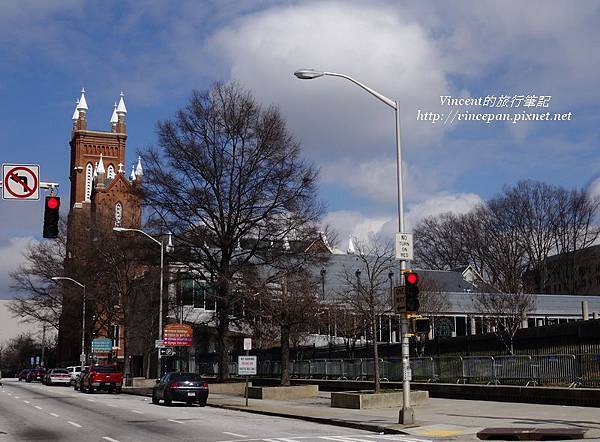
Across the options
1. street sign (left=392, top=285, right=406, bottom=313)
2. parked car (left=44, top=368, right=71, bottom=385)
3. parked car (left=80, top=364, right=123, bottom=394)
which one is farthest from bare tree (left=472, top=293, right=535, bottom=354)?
parked car (left=44, top=368, right=71, bottom=385)

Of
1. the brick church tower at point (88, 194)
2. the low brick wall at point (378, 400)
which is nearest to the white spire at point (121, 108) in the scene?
the brick church tower at point (88, 194)

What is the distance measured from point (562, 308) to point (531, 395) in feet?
177

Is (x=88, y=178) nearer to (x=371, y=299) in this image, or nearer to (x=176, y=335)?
(x=176, y=335)

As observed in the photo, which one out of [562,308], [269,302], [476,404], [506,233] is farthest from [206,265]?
[506,233]

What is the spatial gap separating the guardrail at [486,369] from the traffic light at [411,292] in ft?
28.3

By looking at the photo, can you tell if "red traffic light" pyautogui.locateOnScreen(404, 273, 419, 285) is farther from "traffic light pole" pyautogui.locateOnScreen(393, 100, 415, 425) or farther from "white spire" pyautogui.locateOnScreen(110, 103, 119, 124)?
"white spire" pyautogui.locateOnScreen(110, 103, 119, 124)

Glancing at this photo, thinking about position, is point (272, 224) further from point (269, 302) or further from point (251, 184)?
point (269, 302)

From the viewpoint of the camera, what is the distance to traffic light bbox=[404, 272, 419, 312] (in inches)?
815

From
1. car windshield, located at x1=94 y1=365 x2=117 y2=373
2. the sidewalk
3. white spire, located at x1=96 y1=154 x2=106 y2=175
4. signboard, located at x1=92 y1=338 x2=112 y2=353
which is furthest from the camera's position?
white spire, located at x1=96 y1=154 x2=106 y2=175

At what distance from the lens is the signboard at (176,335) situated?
155 ft

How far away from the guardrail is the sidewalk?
4.92 ft

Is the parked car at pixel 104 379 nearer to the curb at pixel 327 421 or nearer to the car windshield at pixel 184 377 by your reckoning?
the car windshield at pixel 184 377

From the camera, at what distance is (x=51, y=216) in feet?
68.3

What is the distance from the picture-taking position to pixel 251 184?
4534cm
